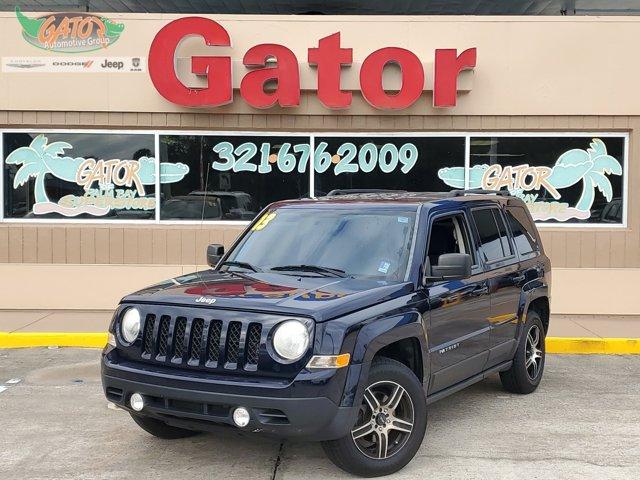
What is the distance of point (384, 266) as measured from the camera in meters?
5.51

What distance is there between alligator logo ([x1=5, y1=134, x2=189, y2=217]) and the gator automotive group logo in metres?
1.44

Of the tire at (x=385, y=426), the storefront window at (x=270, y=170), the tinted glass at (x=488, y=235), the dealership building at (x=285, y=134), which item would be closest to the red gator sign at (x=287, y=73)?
the dealership building at (x=285, y=134)

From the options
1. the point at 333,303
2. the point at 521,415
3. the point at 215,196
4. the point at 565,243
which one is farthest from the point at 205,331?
the point at 565,243

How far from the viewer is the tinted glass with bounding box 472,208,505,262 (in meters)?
6.48

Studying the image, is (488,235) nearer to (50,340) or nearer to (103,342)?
(103,342)

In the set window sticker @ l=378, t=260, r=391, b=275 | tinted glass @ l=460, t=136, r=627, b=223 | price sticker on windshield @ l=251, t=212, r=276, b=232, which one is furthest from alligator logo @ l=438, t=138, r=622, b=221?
window sticker @ l=378, t=260, r=391, b=275

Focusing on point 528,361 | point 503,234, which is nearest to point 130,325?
point 503,234

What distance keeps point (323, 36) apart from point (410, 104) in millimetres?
1715

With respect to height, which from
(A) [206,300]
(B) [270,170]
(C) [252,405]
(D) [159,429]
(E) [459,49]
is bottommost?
(D) [159,429]

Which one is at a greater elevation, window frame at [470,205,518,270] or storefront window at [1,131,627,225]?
storefront window at [1,131,627,225]

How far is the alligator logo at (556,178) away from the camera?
11711 millimetres

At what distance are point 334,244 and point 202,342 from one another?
1.48 m

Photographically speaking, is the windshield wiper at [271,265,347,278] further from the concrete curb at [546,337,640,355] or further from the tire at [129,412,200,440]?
the concrete curb at [546,337,640,355]

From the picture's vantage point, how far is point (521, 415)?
21.2 ft
